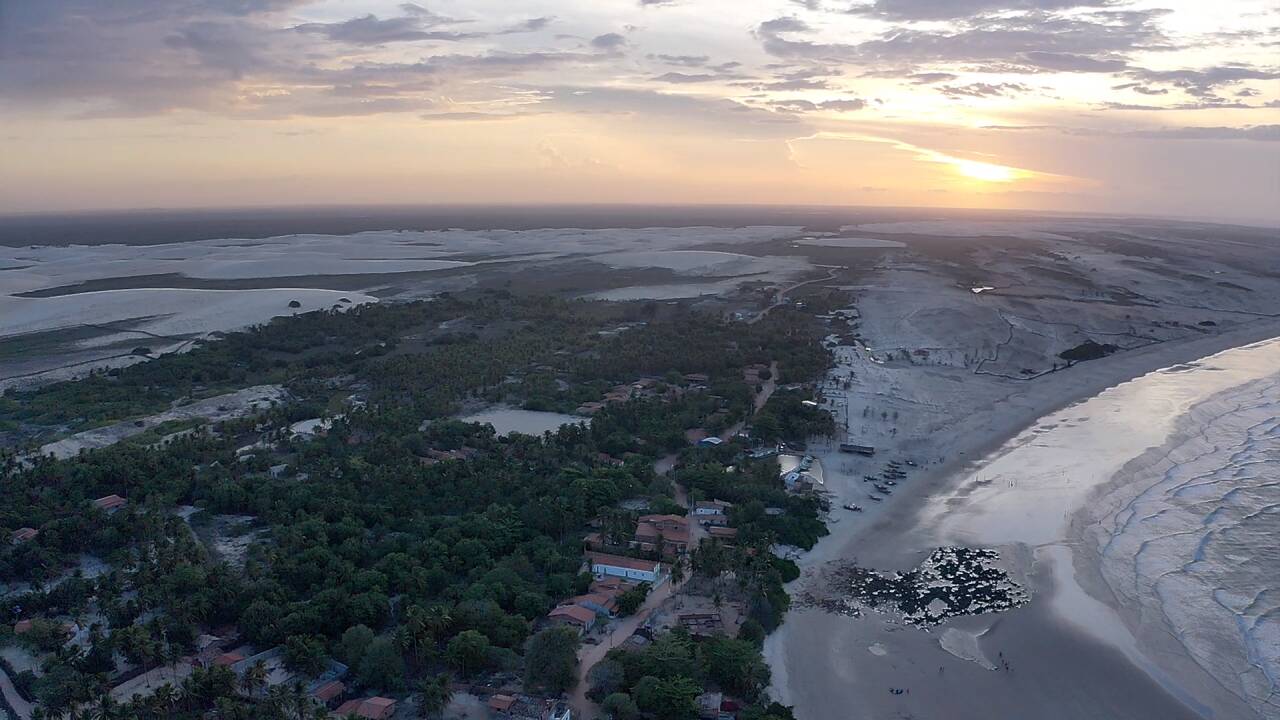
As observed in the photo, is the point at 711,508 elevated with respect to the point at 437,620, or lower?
lower

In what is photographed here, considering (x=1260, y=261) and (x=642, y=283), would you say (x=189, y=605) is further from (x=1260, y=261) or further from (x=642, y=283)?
(x=1260, y=261)

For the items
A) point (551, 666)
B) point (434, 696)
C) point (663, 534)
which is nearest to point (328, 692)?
point (434, 696)

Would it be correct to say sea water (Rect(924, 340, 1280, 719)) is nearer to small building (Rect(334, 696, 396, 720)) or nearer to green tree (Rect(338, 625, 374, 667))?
small building (Rect(334, 696, 396, 720))

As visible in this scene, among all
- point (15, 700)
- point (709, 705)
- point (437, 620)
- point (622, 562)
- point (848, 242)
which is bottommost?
point (709, 705)

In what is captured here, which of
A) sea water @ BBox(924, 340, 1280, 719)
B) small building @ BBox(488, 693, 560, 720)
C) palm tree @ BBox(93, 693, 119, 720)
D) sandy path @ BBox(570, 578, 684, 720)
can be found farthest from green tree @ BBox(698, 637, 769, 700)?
palm tree @ BBox(93, 693, 119, 720)

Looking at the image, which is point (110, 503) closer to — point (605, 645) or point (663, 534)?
point (605, 645)

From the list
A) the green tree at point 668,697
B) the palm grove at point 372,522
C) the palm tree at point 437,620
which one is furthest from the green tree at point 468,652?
the green tree at point 668,697
